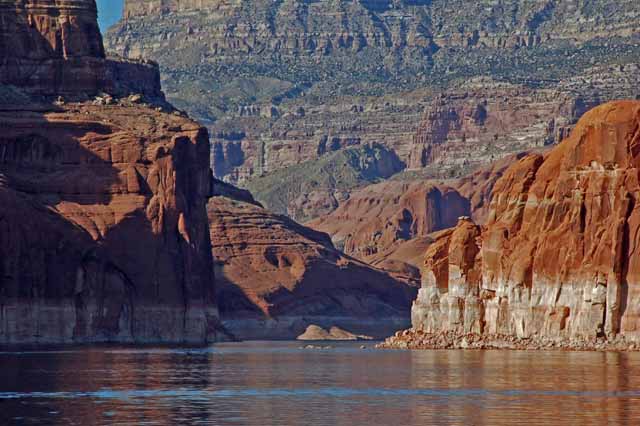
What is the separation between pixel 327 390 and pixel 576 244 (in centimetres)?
5455

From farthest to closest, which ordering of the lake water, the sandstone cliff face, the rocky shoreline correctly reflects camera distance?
the sandstone cliff face < the rocky shoreline < the lake water

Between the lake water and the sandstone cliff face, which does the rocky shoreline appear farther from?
the lake water

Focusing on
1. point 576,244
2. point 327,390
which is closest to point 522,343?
point 576,244

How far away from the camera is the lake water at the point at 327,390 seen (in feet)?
355

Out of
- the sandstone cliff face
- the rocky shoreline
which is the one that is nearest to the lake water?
the rocky shoreline

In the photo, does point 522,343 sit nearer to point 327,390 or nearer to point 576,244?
point 576,244

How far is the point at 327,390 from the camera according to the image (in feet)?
425

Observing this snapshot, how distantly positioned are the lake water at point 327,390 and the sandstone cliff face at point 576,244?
713 cm

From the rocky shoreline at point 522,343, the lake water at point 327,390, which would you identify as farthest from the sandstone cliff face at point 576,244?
the lake water at point 327,390

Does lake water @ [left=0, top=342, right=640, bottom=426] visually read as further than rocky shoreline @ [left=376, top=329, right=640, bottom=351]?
No

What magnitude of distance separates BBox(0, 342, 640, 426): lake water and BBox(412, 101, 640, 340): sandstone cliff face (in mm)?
7127

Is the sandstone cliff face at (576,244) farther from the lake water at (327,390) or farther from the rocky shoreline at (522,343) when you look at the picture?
the lake water at (327,390)

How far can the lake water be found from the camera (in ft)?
355

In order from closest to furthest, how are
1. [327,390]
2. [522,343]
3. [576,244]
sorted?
[327,390], [576,244], [522,343]
